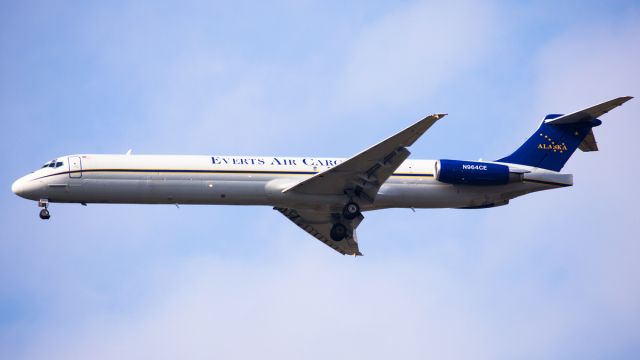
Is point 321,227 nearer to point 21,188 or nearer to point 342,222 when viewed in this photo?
point 342,222

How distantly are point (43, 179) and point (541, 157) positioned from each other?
61.3ft

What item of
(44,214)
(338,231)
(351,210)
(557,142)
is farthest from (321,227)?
(44,214)

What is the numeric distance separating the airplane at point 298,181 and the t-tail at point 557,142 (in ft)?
1.29

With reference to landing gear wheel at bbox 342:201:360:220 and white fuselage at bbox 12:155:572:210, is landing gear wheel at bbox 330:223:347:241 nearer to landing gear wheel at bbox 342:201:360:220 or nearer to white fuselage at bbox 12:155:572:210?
white fuselage at bbox 12:155:572:210

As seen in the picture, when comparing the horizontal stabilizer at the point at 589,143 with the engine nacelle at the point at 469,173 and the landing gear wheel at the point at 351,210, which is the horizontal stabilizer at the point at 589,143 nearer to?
the engine nacelle at the point at 469,173

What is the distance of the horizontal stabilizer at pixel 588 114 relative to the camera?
1409 inches

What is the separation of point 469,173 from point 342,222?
18.0ft

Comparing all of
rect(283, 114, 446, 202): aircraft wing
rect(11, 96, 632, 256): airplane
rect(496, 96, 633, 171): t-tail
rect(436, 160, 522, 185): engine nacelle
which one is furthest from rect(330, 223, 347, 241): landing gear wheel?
rect(496, 96, 633, 171): t-tail

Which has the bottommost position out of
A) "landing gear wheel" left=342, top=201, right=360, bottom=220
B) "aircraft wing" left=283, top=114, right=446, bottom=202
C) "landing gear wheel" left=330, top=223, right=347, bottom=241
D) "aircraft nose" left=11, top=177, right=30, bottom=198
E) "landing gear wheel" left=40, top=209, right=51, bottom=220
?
"landing gear wheel" left=330, top=223, right=347, bottom=241

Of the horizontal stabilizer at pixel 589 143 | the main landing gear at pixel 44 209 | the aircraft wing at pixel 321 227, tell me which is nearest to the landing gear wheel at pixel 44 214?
the main landing gear at pixel 44 209

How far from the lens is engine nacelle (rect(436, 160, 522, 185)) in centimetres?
3631

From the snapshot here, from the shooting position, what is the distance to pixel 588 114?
123 feet

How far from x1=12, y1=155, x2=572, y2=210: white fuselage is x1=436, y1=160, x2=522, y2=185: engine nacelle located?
35 cm

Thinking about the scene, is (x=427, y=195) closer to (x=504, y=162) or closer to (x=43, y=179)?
(x=504, y=162)
